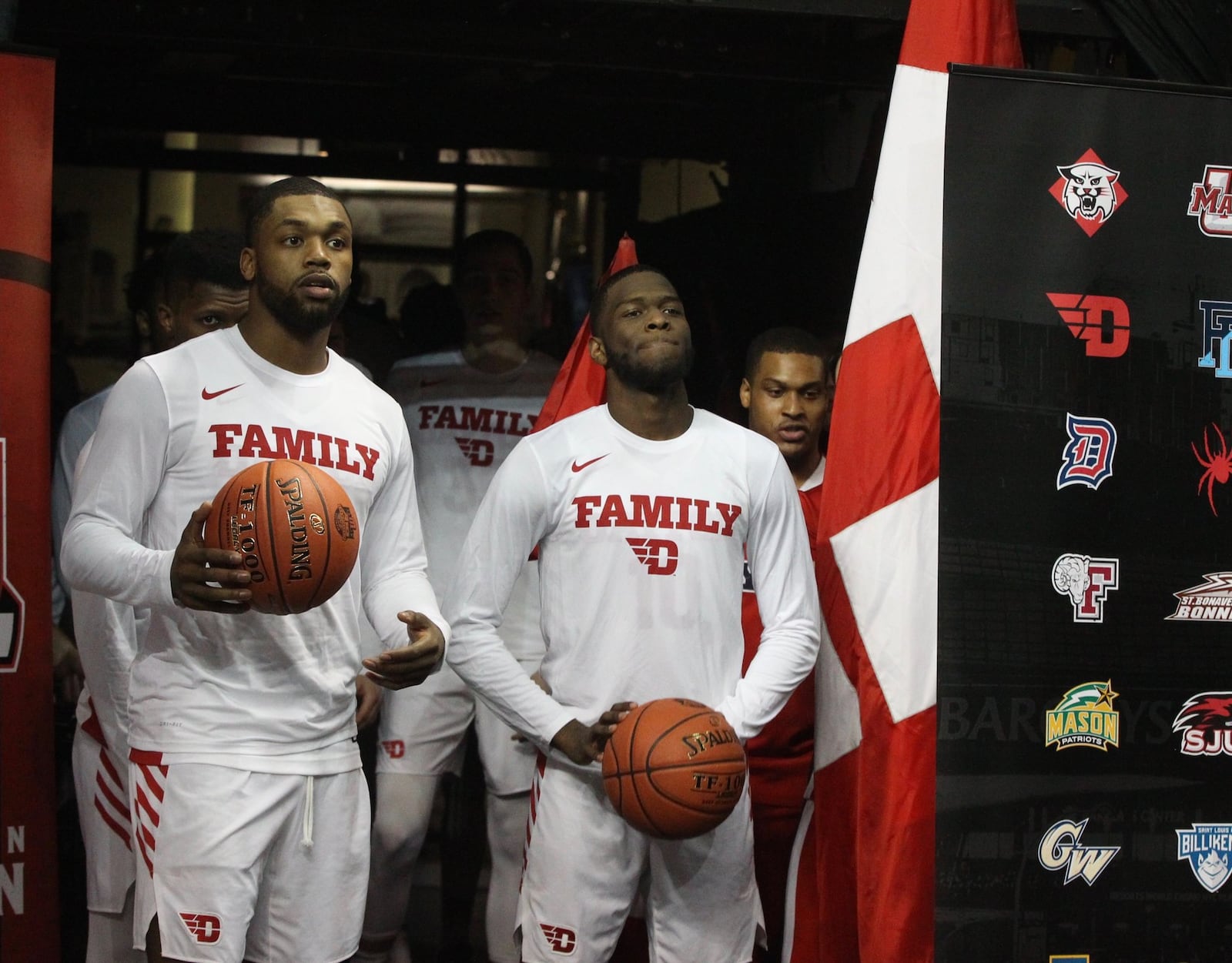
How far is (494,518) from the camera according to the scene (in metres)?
3.85

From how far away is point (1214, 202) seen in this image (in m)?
4.04

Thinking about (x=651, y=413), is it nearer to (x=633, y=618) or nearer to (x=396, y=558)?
(x=633, y=618)

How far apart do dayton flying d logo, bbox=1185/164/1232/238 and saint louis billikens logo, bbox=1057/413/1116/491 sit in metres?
0.59

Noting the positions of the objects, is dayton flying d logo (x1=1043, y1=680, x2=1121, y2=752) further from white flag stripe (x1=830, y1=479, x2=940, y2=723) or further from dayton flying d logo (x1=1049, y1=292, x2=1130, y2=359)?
dayton flying d logo (x1=1049, y1=292, x2=1130, y2=359)

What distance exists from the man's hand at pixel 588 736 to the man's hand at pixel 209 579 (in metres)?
0.93

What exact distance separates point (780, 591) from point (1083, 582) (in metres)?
0.79

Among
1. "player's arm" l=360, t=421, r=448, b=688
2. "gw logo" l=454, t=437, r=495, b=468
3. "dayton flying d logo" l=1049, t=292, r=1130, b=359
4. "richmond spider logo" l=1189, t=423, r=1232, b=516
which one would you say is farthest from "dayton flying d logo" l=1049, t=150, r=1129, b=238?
"gw logo" l=454, t=437, r=495, b=468

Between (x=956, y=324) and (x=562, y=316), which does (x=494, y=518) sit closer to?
(x=956, y=324)

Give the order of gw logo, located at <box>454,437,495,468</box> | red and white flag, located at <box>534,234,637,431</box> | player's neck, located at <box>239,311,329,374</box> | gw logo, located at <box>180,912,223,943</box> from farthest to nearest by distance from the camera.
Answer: gw logo, located at <box>454,437,495,468</box> → red and white flag, located at <box>534,234,637,431</box> → player's neck, located at <box>239,311,329,374</box> → gw logo, located at <box>180,912,223,943</box>

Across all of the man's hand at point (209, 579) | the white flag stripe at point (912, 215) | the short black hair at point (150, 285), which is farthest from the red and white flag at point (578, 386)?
the man's hand at point (209, 579)

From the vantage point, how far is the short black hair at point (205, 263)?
4328 millimetres

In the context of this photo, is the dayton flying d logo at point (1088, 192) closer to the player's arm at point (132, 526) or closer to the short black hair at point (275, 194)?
the short black hair at point (275, 194)

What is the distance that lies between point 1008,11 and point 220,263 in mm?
2288

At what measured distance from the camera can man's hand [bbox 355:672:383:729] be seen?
13.3 feet
